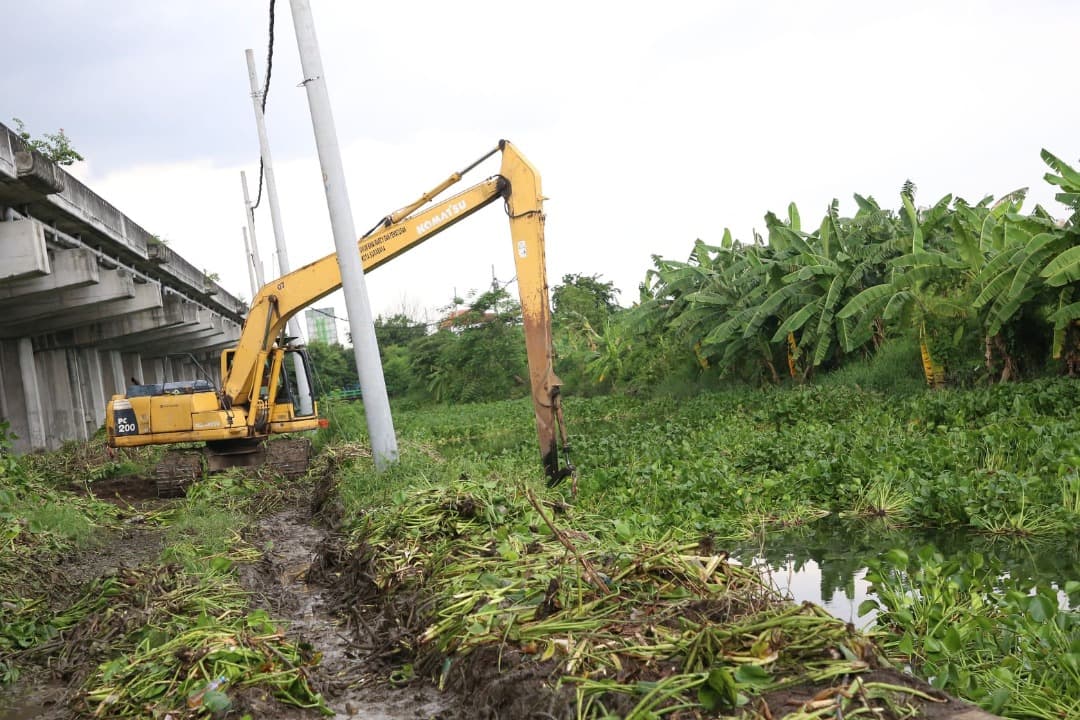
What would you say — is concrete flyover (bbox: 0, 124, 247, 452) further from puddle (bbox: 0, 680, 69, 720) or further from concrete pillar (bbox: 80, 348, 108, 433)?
puddle (bbox: 0, 680, 69, 720)

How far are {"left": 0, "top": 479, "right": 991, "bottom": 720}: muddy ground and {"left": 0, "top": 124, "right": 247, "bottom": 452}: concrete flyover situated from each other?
693 centimetres

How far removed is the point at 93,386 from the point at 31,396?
6069 mm

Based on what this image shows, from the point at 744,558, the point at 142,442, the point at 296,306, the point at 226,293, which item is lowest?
the point at 744,558

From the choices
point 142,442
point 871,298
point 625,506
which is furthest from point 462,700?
point 871,298

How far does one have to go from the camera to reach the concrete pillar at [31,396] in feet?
71.9

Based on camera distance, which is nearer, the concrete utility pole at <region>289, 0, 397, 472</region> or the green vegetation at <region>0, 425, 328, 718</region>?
the green vegetation at <region>0, 425, 328, 718</region>

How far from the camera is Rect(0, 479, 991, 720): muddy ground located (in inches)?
161

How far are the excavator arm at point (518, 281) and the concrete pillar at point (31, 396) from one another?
29.1 ft

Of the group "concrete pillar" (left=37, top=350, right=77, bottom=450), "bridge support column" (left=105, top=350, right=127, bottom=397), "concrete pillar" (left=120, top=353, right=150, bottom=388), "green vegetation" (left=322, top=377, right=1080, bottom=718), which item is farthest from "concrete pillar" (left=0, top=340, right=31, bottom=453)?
"green vegetation" (left=322, top=377, right=1080, bottom=718)

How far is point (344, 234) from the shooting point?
1157 centimetres

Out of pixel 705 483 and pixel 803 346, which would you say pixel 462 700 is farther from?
pixel 803 346

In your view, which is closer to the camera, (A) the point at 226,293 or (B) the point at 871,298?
(B) the point at 871,298

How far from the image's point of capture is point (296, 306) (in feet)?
46.7

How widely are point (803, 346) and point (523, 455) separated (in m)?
8.92
